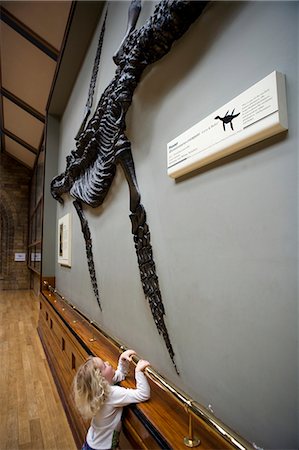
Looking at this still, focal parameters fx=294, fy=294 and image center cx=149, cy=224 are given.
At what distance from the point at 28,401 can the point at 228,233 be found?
8.64 feet

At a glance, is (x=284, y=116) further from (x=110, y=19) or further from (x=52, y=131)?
(x=52, y=131)

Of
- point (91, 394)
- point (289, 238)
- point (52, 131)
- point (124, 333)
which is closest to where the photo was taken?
point (289, 238)

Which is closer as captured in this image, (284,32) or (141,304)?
(284,32)

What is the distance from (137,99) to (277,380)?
167cm

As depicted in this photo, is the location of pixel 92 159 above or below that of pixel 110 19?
below

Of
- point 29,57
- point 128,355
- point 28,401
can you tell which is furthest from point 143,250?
point 29,57

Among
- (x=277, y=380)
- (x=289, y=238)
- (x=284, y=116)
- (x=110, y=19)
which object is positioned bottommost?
(x=277, y=380)

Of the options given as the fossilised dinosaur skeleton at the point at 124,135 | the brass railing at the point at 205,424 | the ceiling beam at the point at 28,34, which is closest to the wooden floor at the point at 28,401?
the fossilised dinosaur skeleton at the point at 124,135

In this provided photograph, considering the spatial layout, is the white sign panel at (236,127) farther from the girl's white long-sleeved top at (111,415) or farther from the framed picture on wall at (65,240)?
the framed picture on wall at (65,240)

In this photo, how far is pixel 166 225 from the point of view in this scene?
58.6 inches

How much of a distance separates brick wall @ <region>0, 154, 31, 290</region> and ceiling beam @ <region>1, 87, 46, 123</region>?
5832 mm

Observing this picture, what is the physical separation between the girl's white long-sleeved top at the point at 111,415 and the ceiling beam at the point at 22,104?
242 inches

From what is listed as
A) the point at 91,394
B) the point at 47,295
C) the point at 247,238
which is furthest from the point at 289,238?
the point at 47,295

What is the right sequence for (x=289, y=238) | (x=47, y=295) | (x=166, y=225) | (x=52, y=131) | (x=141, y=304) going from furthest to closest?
(x=52, y=131) → (x=47, y=295) → (x=141, y=304) → (x=166, y=225) → (x=289, y=238)
